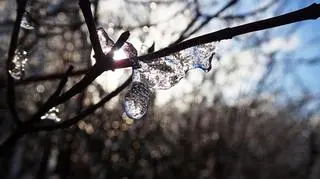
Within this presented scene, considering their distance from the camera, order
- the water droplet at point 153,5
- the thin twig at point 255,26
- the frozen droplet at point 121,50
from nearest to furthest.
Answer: the thin twig at point 255,26, the frozen droplet at point 121,50, the water droplet at point 153,5

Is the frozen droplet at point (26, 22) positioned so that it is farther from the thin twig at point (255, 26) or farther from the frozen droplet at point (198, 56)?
the thin twig at point (255, 26)

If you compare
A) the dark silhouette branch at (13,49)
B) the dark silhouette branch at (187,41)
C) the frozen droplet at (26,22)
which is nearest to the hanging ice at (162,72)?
the dark silhouette branch at (187,41)

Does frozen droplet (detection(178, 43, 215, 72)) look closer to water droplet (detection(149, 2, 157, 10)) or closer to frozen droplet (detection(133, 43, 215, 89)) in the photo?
frozen droplet (detection(133, 43, 215, 89))

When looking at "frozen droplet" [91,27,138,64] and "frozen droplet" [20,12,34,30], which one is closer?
"frozen droplet" [91,27,138,64]

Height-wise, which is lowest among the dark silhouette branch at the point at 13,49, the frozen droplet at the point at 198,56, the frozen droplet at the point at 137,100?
the frozen droplet at the point at 137,100

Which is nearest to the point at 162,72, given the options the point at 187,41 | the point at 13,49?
the point at 187,41

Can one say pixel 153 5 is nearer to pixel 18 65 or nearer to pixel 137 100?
pixel 18 65

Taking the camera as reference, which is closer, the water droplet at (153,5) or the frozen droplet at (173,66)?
the frozen droplet at (173,66)

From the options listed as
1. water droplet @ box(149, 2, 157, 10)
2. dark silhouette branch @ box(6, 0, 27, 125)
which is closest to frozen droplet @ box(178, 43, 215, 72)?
dark silhouette branch @ box(6, 0, 27, 125)
